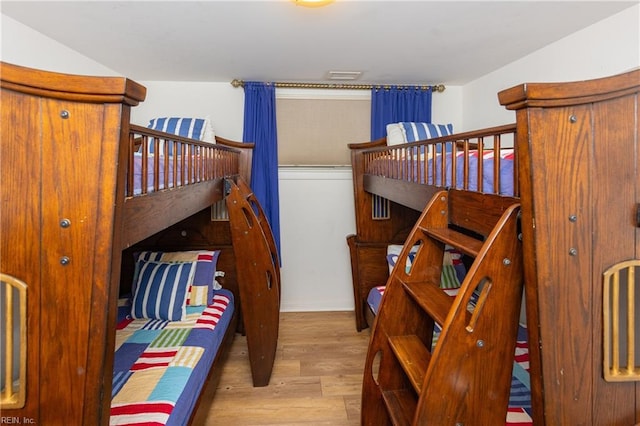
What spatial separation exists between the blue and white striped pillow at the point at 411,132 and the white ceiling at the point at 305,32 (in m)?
0.43

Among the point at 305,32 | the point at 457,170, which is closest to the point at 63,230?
the point at 457,170

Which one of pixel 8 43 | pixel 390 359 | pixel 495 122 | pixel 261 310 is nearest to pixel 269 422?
pixel 261 310

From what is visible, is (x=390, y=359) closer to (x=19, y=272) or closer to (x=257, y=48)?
(x=19, y=272)

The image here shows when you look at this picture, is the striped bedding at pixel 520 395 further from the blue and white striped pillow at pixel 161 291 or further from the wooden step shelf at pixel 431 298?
the blue and white striped pillow at pixel 161 291

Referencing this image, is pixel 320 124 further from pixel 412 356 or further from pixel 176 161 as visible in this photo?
pixel 412 356

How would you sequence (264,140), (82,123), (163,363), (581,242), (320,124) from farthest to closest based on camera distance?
(320,124), (264,140), (163,363), (581,242), (82,123)

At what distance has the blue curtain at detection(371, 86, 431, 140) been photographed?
10.7 feet

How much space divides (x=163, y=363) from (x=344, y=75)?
2.46 metres

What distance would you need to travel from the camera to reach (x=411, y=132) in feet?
9.68

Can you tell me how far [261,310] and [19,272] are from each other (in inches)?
66.7

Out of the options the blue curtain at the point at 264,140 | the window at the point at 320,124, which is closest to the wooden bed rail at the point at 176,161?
the blue curtain at the point at 264,140

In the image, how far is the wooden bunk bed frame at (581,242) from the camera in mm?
800

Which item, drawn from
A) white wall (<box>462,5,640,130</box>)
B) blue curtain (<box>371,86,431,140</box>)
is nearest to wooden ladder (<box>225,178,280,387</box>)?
blue curtain (<box>371,86,431,140</box>)

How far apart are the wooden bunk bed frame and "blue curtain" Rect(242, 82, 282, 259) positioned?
2.50m
